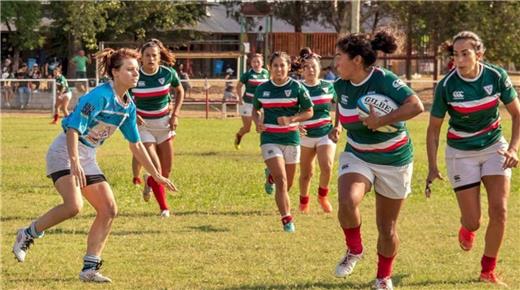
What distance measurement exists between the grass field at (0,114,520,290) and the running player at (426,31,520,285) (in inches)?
23.0

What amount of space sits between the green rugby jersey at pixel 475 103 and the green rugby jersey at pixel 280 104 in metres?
3.14

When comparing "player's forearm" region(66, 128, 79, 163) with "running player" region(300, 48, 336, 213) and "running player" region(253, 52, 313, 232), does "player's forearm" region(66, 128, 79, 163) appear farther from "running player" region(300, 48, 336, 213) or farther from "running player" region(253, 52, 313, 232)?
"running player" region(300, 48, 336, 213)

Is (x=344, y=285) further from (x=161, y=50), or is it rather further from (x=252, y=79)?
(x=252, y=79)

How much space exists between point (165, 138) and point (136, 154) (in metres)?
4.03

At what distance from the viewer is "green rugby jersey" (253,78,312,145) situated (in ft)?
36.1

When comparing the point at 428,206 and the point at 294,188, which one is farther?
the point at 294,188

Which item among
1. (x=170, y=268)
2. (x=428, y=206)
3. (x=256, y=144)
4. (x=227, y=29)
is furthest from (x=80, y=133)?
(x=227, y=29)

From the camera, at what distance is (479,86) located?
25.7ft

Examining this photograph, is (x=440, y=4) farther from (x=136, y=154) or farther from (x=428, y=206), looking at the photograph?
(x=136, y=154)

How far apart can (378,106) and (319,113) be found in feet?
16.9

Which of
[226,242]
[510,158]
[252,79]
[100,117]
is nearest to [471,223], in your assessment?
[510,158]

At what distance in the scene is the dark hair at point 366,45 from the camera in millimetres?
7254

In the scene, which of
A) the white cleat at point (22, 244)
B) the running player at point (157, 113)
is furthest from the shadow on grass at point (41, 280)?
the running player at point (157, 113)

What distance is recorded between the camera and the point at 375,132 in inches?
288
